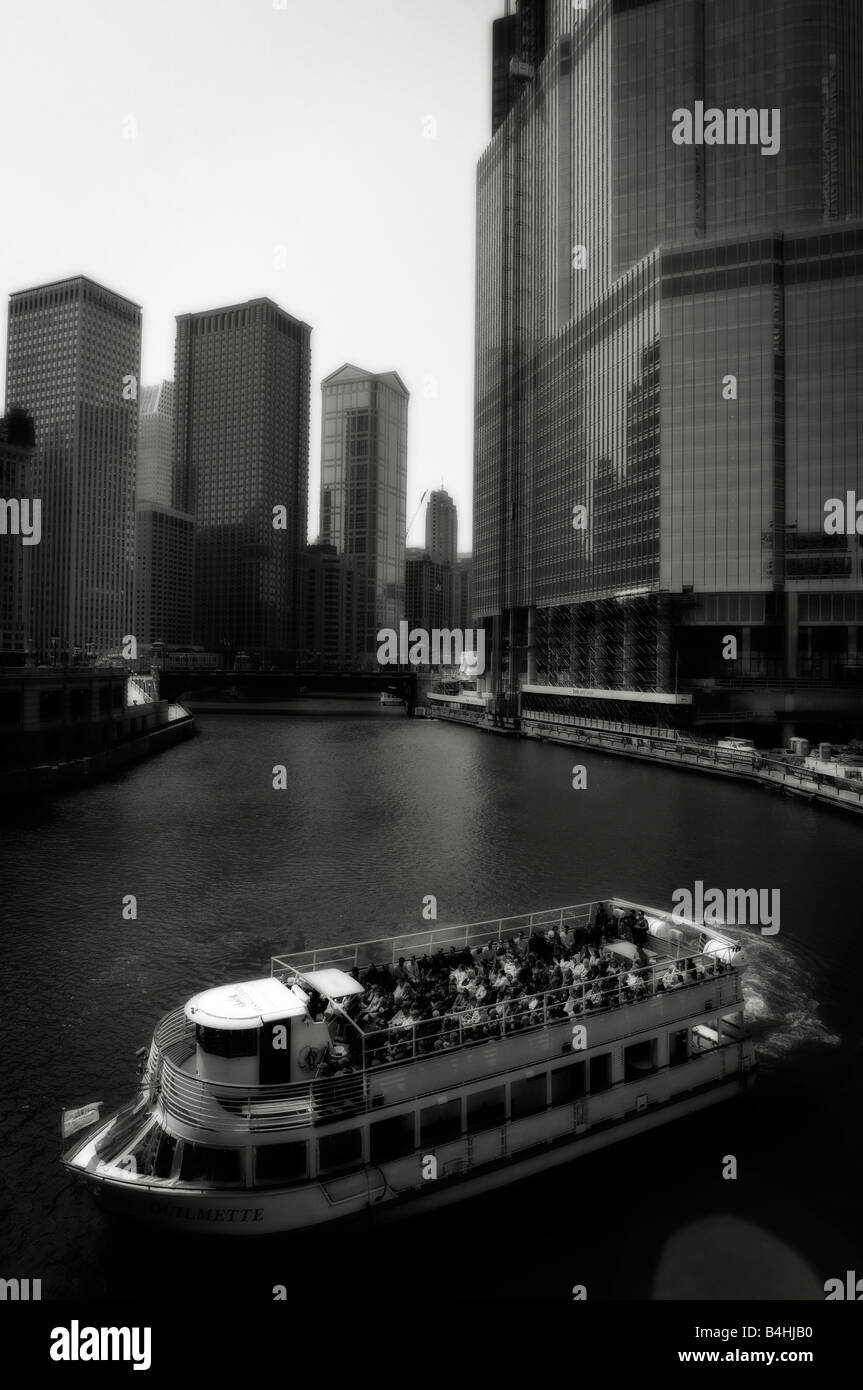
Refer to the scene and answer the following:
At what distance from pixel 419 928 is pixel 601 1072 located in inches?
630

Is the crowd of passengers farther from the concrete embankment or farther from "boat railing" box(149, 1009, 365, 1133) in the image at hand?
the concrete embankment

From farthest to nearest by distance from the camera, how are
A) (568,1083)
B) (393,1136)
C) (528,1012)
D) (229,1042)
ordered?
(568,1083) → (528,1012) → (393,1136) → (229,1042)

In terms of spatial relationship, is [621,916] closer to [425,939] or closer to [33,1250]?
[425,939]

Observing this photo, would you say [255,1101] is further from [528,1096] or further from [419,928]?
[419,928]

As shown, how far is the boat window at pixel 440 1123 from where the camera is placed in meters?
18.1

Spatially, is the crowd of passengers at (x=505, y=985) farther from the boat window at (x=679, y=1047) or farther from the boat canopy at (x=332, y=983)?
the boat window at (x=679, y=1047)

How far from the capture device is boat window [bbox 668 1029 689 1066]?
845 inches

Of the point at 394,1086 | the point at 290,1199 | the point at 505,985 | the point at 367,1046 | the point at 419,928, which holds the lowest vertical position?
the point at 419,928

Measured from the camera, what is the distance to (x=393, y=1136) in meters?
17.8

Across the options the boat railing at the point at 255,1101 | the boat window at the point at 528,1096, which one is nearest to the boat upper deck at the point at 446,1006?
the boat railing at the point at 255,1101

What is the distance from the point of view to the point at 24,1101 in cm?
2167

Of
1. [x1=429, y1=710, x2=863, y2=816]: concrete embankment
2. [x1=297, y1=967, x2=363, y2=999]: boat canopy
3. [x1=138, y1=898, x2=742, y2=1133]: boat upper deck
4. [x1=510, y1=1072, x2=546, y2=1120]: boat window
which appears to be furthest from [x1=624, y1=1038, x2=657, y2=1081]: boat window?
[x1=429, y1=710, x2=863, y2=816]: concrete embankment

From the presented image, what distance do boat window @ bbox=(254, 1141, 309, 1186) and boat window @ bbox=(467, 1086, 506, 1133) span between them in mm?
3853

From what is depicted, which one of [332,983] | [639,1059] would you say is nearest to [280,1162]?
[332,983]
